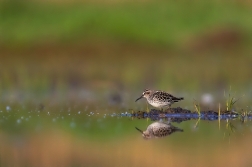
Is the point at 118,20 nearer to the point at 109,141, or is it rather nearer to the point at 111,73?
the point at 111,73

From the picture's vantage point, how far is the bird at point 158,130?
15848 millimetres

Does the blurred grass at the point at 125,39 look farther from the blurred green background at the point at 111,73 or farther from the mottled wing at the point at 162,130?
the mottled wing at the point at 162,130

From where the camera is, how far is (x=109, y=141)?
50.9 feet

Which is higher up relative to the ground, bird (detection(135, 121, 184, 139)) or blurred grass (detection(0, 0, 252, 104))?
blurred grass (detection(0, 0, 252, 104))

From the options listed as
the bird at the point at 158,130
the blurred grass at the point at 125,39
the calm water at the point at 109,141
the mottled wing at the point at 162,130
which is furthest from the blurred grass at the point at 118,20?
the mottled wing at the point at 162,130

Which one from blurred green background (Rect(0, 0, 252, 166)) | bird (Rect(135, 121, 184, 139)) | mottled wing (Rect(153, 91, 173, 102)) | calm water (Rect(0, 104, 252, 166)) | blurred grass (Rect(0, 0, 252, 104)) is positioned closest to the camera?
calm water (Rect(0, 104, 252, 166))

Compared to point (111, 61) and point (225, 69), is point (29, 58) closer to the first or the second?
point (111, 61)

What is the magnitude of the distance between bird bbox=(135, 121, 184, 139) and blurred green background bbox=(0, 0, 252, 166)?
0.28 metres

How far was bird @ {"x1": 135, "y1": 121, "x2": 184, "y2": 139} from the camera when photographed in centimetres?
1585

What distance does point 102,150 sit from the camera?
48.0 feet

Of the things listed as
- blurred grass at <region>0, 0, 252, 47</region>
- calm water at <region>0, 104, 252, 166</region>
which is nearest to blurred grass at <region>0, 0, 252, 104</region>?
blurred grass at <region>0, 0, 252, 47</region>

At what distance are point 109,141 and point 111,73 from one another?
11.4m

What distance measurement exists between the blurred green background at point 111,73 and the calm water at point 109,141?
0.02 meters

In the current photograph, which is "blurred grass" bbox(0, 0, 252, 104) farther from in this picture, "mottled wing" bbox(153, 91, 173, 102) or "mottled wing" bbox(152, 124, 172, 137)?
"mottled wing" bbox(152, 124, 172, 137)
